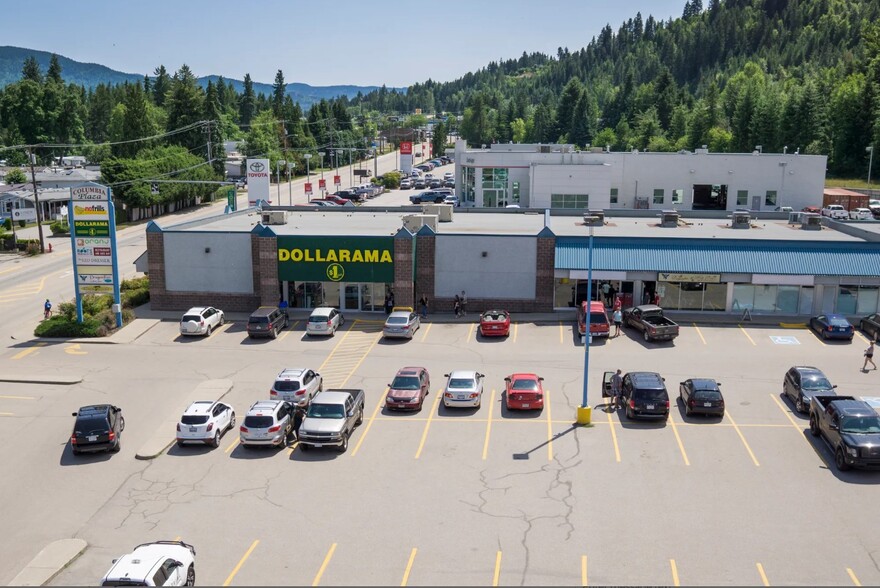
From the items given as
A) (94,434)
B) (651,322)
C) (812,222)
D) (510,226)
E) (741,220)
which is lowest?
(94,434)

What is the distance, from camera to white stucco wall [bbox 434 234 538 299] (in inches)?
1917

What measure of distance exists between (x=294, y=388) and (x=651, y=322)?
65.4 feet

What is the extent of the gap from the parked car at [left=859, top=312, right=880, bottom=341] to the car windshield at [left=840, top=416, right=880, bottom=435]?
650 inches

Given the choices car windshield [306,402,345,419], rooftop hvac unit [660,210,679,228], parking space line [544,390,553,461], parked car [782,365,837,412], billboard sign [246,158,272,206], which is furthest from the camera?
billboard sign [246,158,272,206]

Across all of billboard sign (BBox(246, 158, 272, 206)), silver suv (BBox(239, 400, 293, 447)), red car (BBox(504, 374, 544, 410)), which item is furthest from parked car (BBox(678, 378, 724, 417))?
billboard sign (BBox(246, 158, 272, 206))

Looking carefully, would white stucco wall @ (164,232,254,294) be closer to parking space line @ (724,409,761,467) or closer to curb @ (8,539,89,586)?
curb @ (8,539,89,586)

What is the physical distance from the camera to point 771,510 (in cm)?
2473

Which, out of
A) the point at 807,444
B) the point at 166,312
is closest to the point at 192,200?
the point at 166,312

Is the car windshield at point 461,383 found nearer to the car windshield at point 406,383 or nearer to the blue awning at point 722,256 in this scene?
the car windshield at point 406,383

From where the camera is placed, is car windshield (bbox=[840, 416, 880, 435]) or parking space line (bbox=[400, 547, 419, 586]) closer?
parking space line (bbox=[400, 547, 419, 586])

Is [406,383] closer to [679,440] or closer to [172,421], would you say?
[172,421]

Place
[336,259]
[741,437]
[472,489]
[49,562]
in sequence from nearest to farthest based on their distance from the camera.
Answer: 1. [49,562]
2. [472,489]
3. [741,437]
4. [336,259]

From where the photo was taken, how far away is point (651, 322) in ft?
143

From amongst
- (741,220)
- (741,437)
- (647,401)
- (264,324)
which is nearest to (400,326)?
(264,324)
